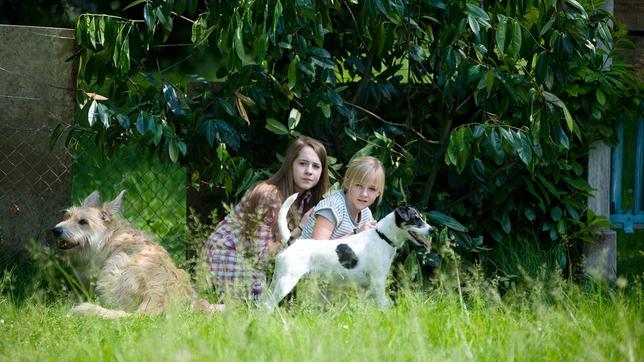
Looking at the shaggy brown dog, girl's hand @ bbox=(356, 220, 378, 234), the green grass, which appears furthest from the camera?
girl's hand @ bbox=(356, 220, 378, 234)

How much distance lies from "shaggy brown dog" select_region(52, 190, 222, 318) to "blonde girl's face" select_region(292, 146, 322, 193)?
35.7 inches

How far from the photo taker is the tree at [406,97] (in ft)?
17.9

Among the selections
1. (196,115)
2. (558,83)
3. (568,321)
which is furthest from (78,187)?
(568,321)

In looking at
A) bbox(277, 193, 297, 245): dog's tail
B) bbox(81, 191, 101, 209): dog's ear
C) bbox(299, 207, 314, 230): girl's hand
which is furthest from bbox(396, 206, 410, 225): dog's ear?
bbox(81, 191, 101, 209): dog's ear

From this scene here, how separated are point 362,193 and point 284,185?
22.9 inches

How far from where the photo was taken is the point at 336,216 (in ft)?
17.9

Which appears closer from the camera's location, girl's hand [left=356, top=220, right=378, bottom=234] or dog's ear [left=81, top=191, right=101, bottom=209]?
girl's hand [left=356, top=220, right=378, bottom=234]

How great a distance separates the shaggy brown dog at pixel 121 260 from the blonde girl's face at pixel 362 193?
3.43 ft

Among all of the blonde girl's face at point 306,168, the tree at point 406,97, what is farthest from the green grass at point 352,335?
the tree at point 406,97

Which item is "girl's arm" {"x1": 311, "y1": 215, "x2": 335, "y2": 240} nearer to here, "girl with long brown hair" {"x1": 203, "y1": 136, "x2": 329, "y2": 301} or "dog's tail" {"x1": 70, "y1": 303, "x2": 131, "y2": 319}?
"girl with long brown hair" {"x1": 203, "y1": 136, "x2": 329, "y2": 301}

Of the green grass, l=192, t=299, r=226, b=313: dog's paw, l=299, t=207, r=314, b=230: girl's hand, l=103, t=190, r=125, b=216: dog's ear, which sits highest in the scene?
l=103, t=190, r=125, b=216: dog's ear

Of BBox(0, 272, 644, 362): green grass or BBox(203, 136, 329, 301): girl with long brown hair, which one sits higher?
BBox(203, 136, 329, 301): girl with long brown hair

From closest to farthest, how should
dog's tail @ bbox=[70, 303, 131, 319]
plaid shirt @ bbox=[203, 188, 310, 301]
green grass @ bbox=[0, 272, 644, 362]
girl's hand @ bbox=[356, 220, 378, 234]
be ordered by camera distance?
green grass @ bbox=[0, 272, 644, 362] < dog's tail @ bbox=[70, 303, 131, 319] < girl's hand @ bbox=[356, 220, 378, 234] < plaid shirt @ bbox=[203, 188, 310, 301]

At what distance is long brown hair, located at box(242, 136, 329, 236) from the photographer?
5641mm
